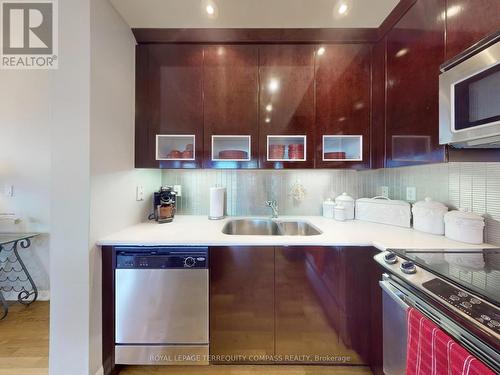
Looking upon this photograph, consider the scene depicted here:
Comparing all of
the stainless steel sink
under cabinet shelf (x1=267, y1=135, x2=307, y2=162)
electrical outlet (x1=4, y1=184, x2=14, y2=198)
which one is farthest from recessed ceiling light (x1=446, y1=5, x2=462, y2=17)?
electrical outlet (x1=4, y1=184, x2=14, y2=198)

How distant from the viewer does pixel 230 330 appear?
1.26 meters

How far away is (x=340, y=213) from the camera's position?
1755mm

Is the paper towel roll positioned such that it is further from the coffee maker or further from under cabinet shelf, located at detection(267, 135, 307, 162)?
under cabinet shelf, located at detection(267, 135, 307, 162)

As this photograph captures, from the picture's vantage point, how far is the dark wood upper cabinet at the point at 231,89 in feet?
5.21

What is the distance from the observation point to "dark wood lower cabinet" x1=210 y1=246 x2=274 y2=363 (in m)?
1.25

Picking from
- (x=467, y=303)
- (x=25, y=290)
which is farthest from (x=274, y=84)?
(x=25, y=290)

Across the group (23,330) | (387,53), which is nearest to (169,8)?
(387,53)

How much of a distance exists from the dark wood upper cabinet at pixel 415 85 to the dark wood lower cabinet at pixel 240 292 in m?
1.02

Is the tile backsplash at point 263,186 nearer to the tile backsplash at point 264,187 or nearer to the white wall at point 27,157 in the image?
the tile backsplash at point 264,187

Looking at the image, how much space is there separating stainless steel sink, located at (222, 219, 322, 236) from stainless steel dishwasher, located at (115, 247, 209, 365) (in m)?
0.59

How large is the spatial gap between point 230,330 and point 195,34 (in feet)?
6.77

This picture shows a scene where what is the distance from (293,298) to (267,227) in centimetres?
70

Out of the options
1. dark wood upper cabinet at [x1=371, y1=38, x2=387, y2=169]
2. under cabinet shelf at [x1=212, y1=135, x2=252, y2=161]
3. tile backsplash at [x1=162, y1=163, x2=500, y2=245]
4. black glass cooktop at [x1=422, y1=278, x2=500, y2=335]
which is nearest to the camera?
black glass cooktop at [x1=422, y1=278, x2=500, y2=335]

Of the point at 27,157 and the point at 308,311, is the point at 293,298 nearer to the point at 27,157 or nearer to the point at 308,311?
the point at 308,311
